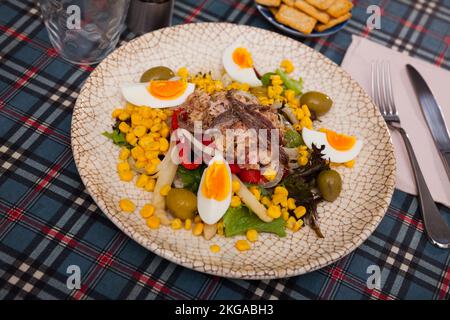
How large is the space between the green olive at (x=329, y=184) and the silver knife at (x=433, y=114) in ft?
2.59

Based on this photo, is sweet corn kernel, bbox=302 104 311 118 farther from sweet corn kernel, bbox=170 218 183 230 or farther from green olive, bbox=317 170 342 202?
sweet corn kernel, bbox=170 218 183 230

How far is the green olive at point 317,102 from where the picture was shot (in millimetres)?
3158

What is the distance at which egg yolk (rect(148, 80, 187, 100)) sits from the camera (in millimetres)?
2949

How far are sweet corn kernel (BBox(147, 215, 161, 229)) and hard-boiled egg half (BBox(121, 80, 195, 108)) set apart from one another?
0.75 metres

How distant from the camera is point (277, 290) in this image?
2.53m

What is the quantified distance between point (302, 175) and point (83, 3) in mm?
1725

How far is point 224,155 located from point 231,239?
458 mm

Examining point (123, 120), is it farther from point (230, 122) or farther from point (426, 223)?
point (426, 223)

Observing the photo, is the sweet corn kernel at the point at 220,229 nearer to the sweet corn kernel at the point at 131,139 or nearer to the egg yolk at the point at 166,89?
the sweet corn kernel at the point at 131,139

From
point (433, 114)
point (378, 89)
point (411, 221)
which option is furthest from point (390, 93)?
point (411, 221)

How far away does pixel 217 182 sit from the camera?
2.55m

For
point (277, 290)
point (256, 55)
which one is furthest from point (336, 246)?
point (256, 55)

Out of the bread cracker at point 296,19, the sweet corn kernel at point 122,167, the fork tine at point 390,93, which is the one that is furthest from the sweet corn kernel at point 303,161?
the bread cracker at point 296,19

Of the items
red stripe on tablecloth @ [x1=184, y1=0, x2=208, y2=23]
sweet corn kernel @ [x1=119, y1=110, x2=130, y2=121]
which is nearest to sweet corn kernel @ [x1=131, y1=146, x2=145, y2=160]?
sweet corn kernel @ [x1=119, y1=110, x2=130, y2=121]
